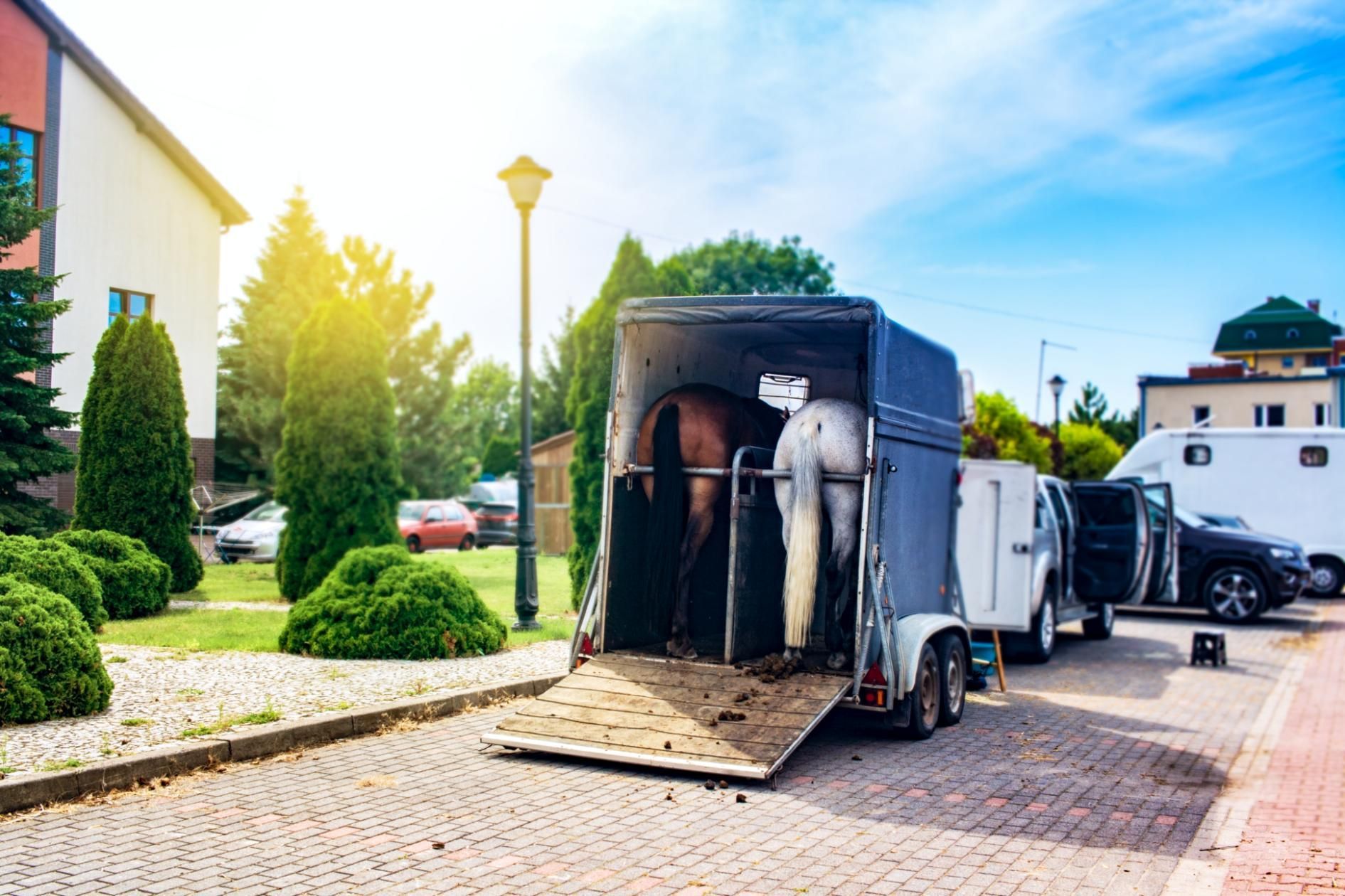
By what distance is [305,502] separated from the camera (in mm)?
16062

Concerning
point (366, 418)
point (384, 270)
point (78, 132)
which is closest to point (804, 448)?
point (366, 418)

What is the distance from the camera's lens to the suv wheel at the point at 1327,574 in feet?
72.5

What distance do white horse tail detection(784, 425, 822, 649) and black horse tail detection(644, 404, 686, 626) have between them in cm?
95

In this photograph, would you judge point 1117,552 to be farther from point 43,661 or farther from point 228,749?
point 43,661

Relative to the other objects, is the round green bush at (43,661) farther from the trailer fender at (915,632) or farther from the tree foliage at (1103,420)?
the tree foliage at (1103,420)

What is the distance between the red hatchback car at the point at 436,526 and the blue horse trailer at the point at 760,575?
22367 millimetres

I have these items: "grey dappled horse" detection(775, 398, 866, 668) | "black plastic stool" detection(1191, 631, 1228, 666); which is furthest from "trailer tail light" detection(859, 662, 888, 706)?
"black plastic stool" detection(1191, 631, 1228, 666)

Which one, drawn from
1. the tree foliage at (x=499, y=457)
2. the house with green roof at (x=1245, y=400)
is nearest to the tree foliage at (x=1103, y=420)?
the house with green roof at (x=1245, y=400)

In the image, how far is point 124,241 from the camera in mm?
24922

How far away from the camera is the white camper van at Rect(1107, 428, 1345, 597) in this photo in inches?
848

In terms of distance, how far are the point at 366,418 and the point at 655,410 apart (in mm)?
8573

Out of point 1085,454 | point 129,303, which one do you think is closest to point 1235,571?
point 129,303

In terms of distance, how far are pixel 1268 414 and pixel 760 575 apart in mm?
53046

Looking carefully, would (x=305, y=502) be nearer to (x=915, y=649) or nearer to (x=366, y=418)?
(x=366, y=418)
